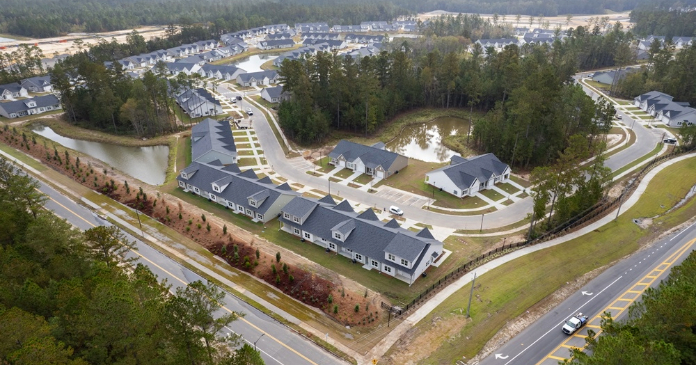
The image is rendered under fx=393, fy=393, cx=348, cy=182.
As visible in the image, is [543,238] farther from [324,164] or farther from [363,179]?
[324,164]

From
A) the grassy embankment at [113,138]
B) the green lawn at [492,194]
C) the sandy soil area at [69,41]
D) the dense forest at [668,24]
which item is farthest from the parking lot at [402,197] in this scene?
the dense forest at [668,24]

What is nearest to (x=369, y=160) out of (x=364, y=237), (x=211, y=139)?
(x=364, y=237)

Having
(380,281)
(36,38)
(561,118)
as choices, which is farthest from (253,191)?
(36,38)

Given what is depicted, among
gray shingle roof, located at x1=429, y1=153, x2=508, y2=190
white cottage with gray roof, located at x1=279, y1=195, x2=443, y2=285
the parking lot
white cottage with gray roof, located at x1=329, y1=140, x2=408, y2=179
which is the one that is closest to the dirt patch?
white cottage with gray roof, located at x1=279, y1=195, x2=443, y2=285

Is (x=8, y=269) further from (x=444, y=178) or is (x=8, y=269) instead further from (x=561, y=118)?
(x=561, y=118)

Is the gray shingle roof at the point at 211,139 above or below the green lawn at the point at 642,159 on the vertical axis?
above

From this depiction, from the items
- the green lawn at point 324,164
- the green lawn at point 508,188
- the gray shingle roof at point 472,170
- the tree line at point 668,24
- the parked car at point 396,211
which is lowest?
the green lawn at point 508,188

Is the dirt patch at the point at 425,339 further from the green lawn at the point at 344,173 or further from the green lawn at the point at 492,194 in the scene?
the green lawn at the point at 344,173
